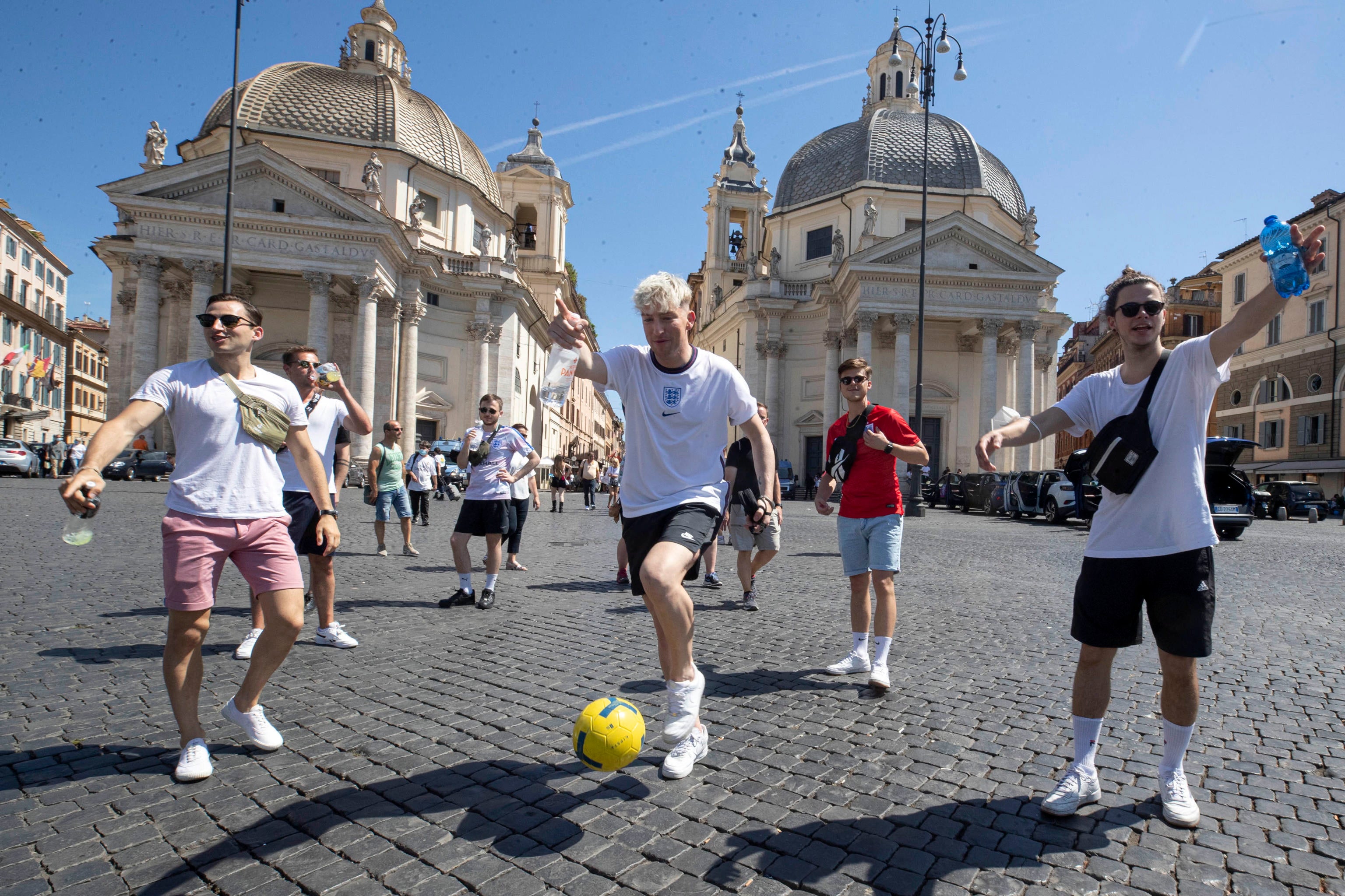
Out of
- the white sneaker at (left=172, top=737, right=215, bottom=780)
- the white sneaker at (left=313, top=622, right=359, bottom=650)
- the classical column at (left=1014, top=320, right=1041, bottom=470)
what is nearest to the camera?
Result: the white sneaker at (left=172, top=737, right=215, bottom=780)

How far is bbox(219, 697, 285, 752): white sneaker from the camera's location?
3.52 meters

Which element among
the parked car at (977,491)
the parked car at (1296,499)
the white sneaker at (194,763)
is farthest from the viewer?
the parked car at (1296,499)

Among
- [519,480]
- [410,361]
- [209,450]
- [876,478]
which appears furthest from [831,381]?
[209,450]

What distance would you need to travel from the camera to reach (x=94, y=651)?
5.26 metres

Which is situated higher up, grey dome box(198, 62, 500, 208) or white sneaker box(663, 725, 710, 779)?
grey dome box(198, 62, 500, 208)

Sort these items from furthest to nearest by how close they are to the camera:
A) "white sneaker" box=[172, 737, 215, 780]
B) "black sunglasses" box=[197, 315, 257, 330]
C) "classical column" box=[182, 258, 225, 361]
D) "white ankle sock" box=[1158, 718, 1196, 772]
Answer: "classical column" box=[182, 258, 225, 361] < "black sunglasses" box=[197, 315, 257, 330] < "white sneaker" box=[172, 737, 215, 780] < "white ankle sock" box=[1158, 718, 1196, 772]

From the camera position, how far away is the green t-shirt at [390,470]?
456 inches

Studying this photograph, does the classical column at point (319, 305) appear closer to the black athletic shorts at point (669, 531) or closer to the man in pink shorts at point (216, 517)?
the man in pink shorts at point (216, 517)

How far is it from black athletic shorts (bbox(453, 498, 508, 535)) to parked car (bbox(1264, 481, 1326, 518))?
3406cm

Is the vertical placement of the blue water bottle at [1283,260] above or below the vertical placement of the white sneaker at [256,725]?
above

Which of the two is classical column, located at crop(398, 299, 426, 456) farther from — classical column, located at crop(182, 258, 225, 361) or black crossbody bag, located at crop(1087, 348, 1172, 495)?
black crossbody bag, located at crop(1087, 348, 1172, 495)

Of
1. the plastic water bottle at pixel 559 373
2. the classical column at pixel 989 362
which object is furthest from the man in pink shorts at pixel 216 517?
the classical column at pixel 989 362

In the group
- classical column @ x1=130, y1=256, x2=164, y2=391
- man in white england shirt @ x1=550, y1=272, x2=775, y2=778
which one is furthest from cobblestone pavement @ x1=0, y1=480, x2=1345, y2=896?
classical column @ x1=130, y1=256, x2=164, y2=391

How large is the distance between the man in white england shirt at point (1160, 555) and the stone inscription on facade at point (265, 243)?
3645 cm
